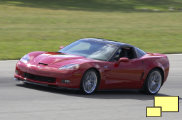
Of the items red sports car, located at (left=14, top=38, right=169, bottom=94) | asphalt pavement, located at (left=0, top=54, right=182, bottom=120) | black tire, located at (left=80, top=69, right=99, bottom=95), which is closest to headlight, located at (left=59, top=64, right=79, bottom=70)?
red sports car, located at (left=14, top=38, right=169, bottom=94)

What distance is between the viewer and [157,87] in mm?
12727

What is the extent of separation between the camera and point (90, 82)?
37.0 feet

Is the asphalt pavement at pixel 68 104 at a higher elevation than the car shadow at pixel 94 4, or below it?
below

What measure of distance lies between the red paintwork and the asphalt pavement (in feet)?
0.95

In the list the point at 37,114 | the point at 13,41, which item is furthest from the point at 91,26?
the point at 37,114

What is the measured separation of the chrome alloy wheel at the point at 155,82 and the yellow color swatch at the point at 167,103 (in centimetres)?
432

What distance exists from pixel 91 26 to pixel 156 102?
81.8 ft

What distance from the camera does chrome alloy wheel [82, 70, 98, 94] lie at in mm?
11188

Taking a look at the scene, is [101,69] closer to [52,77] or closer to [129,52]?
[52,77]

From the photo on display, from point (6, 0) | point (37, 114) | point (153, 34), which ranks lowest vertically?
point (37, 114)

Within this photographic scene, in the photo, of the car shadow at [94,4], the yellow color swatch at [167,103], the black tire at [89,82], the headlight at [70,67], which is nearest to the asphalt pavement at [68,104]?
the black tire at [89,82]

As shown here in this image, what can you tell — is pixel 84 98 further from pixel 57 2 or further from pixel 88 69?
pixel 57 2

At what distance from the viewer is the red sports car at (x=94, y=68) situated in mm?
11094

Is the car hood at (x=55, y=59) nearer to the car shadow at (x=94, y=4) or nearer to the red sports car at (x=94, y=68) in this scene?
the red sports car at (x=94, y=68)
